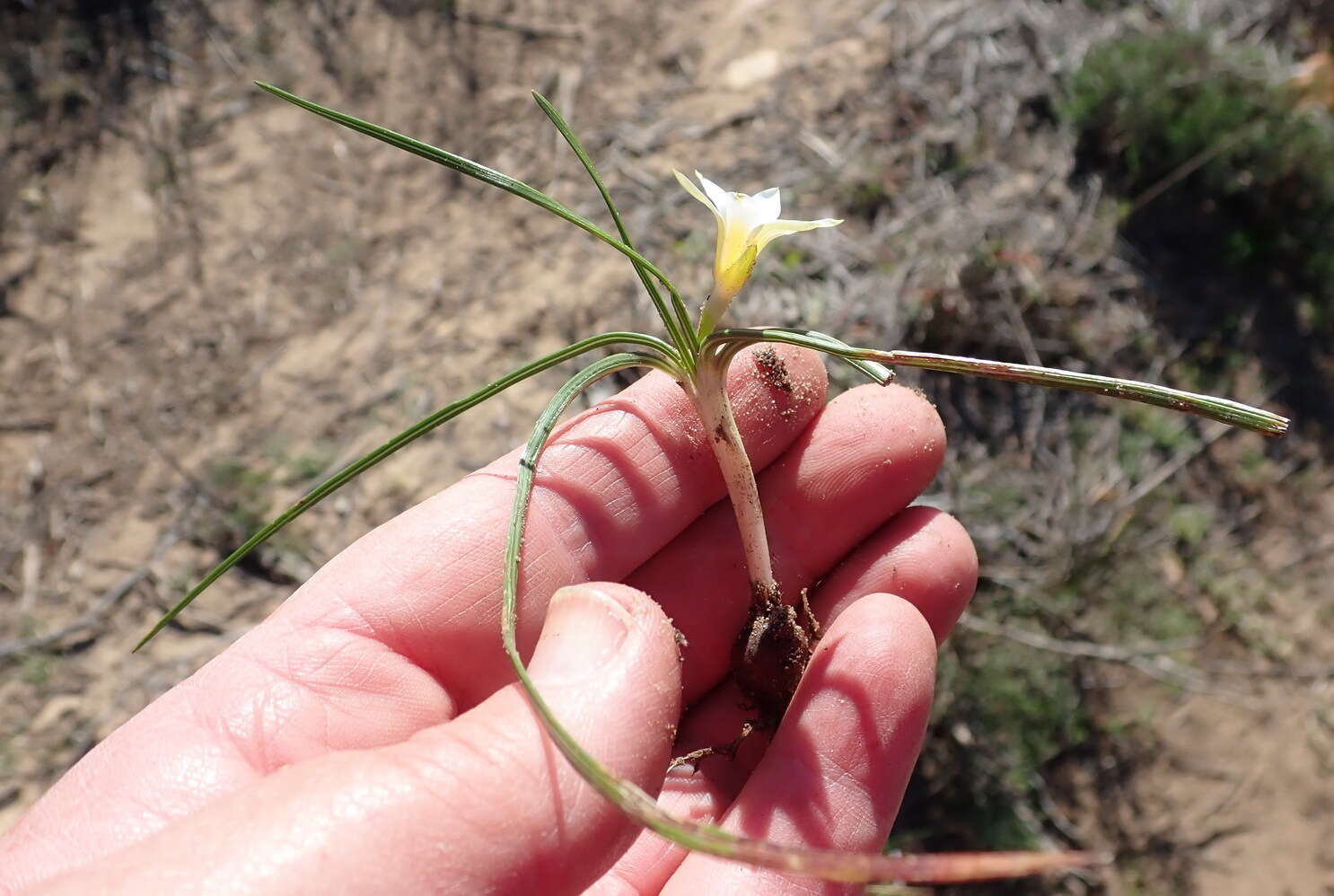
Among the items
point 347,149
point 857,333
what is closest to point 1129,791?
point 857,333

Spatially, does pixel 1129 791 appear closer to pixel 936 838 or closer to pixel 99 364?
pixel 936 838

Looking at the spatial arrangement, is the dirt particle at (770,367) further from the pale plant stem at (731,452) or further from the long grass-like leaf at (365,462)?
the long grass-like leaf at (365,462)

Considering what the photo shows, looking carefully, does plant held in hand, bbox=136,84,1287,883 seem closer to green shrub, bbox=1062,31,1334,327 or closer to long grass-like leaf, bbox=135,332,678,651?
long grass-like leaf, bbox=135,332,678,651

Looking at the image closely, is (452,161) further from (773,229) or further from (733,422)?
(733,422)

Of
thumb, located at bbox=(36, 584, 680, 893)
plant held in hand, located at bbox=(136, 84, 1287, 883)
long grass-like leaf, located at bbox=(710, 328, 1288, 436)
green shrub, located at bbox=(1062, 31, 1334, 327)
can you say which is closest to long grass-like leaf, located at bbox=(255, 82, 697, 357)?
plant held in hand, located at bbox=(136, 84, 1287, 883)

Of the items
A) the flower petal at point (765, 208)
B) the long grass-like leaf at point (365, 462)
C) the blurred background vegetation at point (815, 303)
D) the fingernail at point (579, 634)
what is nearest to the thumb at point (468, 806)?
the fingernail at point (579, 634)

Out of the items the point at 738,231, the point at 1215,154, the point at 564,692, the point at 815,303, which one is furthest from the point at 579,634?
the point at 1215,154
